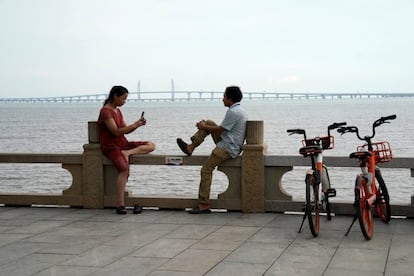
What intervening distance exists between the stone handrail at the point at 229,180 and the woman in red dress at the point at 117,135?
204 mm

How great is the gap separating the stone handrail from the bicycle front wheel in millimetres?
1186

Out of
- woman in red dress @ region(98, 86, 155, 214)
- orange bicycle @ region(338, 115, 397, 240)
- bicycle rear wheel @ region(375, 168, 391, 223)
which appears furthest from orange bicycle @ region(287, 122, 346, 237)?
woman in red dress @ region(98, 86, 155, 214)

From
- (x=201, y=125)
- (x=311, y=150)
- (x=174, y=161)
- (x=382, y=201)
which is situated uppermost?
(x=201, y=125)

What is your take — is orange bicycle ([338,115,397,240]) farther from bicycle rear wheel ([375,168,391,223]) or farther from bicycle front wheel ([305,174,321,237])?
bicycle front wheel ([305,174,321,237])

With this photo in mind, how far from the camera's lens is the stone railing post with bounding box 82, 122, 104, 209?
9703mm

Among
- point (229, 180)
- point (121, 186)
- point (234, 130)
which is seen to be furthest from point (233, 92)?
point (121, 186)

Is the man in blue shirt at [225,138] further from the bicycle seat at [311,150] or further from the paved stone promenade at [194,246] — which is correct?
the bicycle seat at [311,150]

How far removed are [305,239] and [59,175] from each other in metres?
20.8

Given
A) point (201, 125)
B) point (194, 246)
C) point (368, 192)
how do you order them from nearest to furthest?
point (194, 246)
point (368, 192)
point (201, 125)

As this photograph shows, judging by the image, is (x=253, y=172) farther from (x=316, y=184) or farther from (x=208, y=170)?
(x=316, y=184)

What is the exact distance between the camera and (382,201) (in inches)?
321

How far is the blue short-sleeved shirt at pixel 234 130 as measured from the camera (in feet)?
29.8

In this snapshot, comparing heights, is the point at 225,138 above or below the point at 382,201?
above

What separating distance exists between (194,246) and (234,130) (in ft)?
8.23
